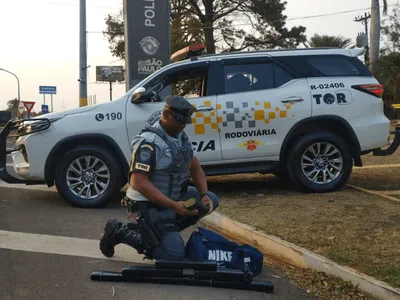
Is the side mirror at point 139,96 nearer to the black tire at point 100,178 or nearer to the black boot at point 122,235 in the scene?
the black tire at point 100,178

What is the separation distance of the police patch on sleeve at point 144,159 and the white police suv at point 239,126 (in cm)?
287

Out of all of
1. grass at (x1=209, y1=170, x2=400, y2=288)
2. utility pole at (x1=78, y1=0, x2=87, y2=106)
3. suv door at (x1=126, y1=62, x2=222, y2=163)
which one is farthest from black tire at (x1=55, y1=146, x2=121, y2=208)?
utility pole at (x1=78, y1=0, x2=87, y2=106)

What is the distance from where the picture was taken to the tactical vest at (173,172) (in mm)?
4020

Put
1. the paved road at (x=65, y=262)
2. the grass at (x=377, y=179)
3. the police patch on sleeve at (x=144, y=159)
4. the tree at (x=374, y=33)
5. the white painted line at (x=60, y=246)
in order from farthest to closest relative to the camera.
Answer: the tree at (x=374, y=33) < the grass at (x=377, y=179) < the white painted line at (x=60, y=246) < the police patch on sleeve at (x=144, y=159) < the paved road at (x=65, y=262)

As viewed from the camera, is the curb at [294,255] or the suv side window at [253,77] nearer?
the curb at [294,255]

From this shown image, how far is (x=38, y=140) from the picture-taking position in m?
6.75

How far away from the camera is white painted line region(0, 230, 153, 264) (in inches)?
186

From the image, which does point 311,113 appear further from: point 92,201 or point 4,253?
point 4,253

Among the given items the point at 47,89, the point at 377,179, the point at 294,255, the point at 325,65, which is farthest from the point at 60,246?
the point at 47,89

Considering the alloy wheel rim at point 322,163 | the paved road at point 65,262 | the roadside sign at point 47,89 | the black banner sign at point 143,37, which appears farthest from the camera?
the roadside sign at point 47,89

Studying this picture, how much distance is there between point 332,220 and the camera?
5465mm

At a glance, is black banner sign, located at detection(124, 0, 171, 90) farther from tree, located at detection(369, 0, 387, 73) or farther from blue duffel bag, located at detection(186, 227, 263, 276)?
tree, located at detection(369, 0, 387, 73)

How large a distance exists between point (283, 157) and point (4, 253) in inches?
156

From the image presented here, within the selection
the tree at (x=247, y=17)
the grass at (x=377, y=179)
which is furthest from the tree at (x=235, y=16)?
the grass at (x=377, y=179)
